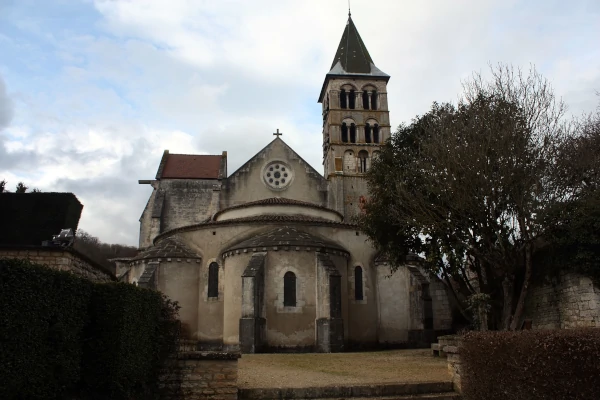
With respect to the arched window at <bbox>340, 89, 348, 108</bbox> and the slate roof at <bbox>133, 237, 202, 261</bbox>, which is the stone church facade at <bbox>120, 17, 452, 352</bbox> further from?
the arched window at <bbox>340, 89, 348, 108</bbox>

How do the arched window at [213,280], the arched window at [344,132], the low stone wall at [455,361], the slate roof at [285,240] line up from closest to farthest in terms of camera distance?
the low stone wall at [455,361] → the slate roof at [285,240] → the arched window at [213,280] → the arched window at [344,132]

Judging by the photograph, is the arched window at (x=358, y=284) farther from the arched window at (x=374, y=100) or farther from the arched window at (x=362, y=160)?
the arched window at (x=374, y=100)

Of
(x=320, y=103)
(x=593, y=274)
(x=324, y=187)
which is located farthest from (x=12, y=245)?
(x=320, y=103)

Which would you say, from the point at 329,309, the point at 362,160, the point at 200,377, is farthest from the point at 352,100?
the point at 200,377

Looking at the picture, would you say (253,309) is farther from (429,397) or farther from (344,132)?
(344,132)

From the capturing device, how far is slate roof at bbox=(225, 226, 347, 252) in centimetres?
2211

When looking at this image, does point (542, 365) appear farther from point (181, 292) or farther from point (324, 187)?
point (324, 187)

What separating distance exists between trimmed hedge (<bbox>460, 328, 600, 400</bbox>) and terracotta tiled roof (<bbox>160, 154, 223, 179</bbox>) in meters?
32.2

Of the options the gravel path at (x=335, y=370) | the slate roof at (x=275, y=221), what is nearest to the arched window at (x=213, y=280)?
the slate roof at (x=275, y=221)

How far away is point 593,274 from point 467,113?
659 cm

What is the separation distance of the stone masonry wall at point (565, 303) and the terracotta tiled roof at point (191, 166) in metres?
27.0

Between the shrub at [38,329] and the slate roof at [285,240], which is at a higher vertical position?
the slate roof at [285,240]

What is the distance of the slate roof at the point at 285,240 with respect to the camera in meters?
22.1

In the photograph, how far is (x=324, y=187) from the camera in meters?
34.6
